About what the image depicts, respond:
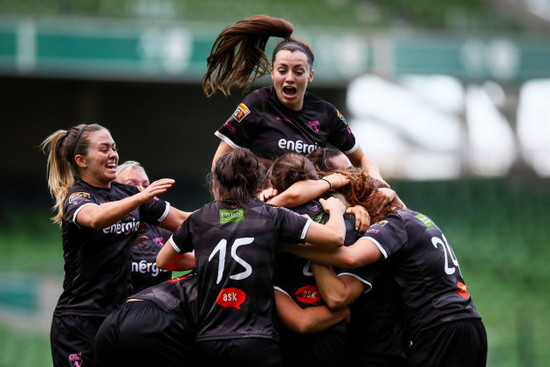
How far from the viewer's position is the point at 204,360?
12.8 feet

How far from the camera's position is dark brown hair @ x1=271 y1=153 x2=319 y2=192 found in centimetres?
436

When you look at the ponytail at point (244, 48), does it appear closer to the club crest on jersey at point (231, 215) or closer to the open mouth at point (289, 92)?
the open mouth at point (289, 92)

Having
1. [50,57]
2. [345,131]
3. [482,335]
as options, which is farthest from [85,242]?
[50,57]

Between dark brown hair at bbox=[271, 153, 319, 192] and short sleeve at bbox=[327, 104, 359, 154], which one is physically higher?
short sleeve at bbox=[327, 104, 359, 154]

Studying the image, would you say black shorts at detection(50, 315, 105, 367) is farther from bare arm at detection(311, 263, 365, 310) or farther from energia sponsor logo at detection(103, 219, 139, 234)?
bare arm at detection(311, 263, 365, 310)

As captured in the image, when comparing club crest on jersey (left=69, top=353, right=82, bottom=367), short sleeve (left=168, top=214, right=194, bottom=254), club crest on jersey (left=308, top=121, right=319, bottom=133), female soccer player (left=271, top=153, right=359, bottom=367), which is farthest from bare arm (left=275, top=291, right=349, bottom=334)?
club crest on jersey (left=308, top=121, right=319, bottom=133)

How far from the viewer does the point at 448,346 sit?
13.6 ft

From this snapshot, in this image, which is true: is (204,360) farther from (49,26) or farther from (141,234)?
(49,26)

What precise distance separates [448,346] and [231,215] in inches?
57.0

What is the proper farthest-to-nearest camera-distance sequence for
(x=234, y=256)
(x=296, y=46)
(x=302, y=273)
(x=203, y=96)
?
(x=203, y=96), (x=296, y=46), (x=302, y=273), (x=234, y=256)

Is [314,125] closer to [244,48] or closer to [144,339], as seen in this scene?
[244,48]

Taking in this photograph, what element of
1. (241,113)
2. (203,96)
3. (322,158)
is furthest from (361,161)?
(203,96)

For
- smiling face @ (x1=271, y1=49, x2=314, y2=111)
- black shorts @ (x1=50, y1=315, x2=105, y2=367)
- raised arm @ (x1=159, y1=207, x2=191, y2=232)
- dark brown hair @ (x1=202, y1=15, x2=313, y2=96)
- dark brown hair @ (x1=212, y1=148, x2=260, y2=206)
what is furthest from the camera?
dark brown hair @ (x1=202, y1=15, x2=313, y2=96)

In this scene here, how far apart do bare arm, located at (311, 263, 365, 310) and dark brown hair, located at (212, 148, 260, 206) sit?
561mm
